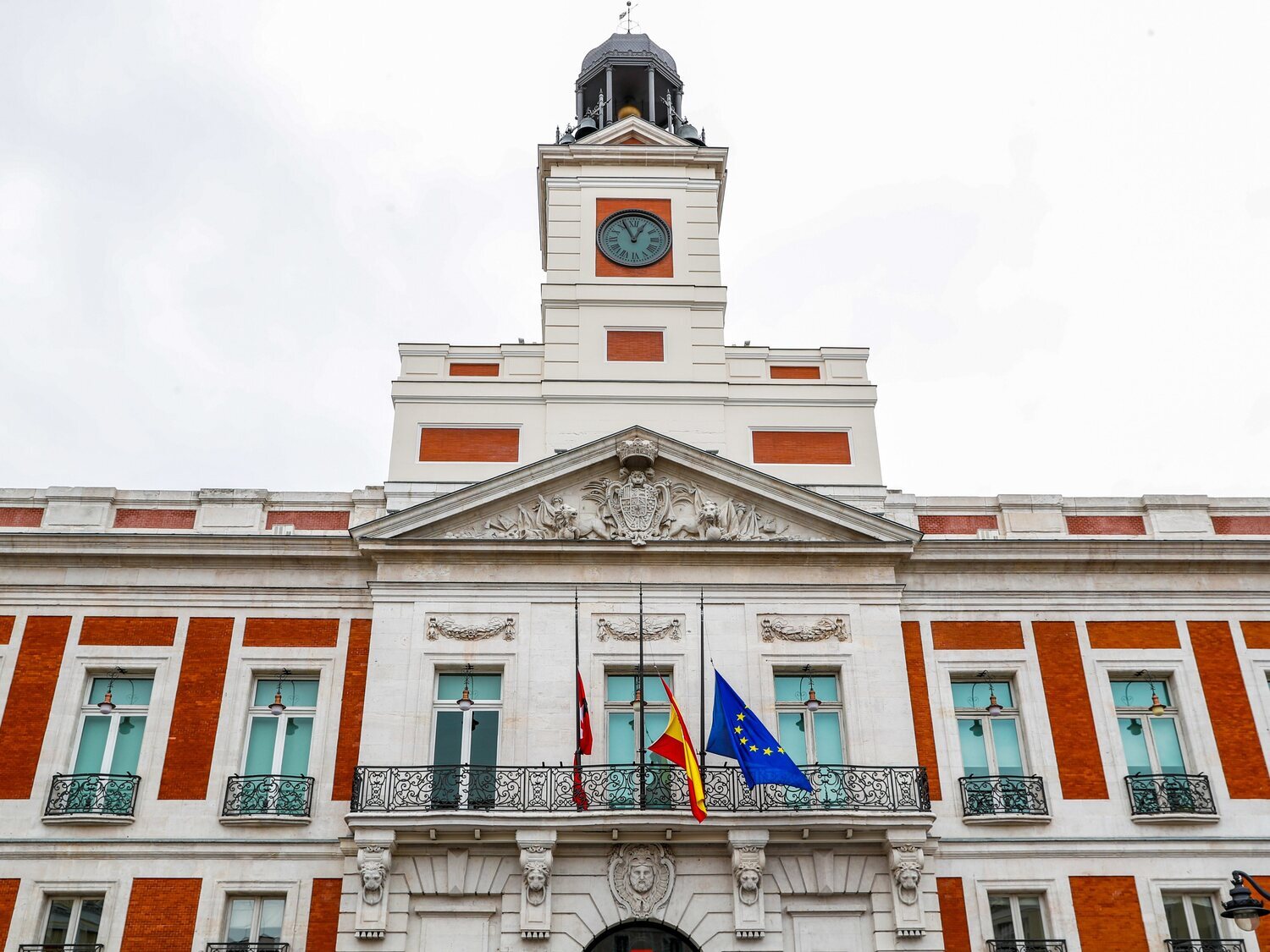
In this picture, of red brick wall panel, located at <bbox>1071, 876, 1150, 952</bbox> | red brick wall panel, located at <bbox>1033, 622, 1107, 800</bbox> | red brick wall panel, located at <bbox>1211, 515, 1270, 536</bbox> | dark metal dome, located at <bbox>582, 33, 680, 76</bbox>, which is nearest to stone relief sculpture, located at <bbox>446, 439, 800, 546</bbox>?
red brick wall panel, located at <bbox>1033, 622, 1107, 800</bbox>

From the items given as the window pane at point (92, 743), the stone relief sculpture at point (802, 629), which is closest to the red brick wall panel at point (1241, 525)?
the stone relief sculpture at point (802, 629)

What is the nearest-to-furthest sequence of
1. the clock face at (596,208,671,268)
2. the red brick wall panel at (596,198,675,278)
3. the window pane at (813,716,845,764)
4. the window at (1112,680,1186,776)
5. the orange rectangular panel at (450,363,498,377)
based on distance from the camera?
the window pane at (813,716,845,764) → the window at (1112,680,1186,776) → the orange rectangular panel at (450,363,498,377) → the red brick wall panel at (596,198,675,278) → the clock face at (596,208,671,268)

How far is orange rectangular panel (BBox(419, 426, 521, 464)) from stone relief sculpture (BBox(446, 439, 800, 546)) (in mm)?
1564

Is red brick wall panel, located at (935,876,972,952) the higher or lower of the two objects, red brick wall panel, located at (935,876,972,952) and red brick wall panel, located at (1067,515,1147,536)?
the lower

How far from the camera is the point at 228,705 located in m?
19.5

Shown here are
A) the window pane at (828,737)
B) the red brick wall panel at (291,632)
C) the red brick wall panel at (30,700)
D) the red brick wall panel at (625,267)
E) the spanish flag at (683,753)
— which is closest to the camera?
the spanish flag at (683,753)

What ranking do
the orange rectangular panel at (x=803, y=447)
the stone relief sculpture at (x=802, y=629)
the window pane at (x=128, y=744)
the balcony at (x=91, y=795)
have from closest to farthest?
1. the balcony at (x=91, y=795)
2. the window pane at (x=128, y=744)
3. the stone relief sculpture at (x=802, y=629)
4. the orange rectangular panel at (x=803, y=447)

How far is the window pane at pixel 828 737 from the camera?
760 inches

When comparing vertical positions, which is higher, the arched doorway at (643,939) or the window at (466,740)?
the window at (466,740)

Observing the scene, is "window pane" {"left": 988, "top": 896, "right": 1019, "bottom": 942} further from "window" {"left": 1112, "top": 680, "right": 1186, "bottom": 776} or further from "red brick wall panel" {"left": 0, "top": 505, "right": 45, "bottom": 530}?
"red brick wall panel" {"left": 0, "top": 505, "right": 45, "bottom": 530}

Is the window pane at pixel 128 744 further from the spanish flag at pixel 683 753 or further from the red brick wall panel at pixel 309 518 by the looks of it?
the spanish flag at pixel 683 753

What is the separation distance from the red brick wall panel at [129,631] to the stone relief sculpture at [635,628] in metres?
7.06

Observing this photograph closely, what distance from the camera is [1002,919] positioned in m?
18.4

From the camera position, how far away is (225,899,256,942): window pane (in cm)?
1808
